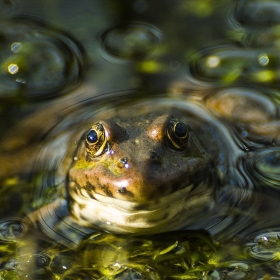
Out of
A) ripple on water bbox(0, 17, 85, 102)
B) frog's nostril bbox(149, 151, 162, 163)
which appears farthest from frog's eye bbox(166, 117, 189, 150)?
ripple on water bbox(0, 17, 85, 102)

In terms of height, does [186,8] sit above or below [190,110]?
above

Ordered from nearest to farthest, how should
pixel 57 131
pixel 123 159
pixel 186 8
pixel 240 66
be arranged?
pixel 123 159
pixel 57 131
pixel 240 66
pixel 186 8

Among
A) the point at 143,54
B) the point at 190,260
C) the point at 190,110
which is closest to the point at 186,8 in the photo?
the point at 143,54

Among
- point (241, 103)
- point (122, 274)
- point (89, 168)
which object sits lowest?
point (122, 274)

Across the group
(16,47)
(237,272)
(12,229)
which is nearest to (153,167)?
(237,272)

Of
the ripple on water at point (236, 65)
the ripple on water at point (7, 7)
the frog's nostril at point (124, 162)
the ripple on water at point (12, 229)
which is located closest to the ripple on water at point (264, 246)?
the frog's nostril at point (124, 162)

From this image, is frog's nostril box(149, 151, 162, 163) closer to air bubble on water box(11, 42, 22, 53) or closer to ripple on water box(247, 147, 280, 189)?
ripple on water box(247, 147, 280, 189)

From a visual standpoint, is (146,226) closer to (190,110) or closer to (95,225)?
(95,225)
